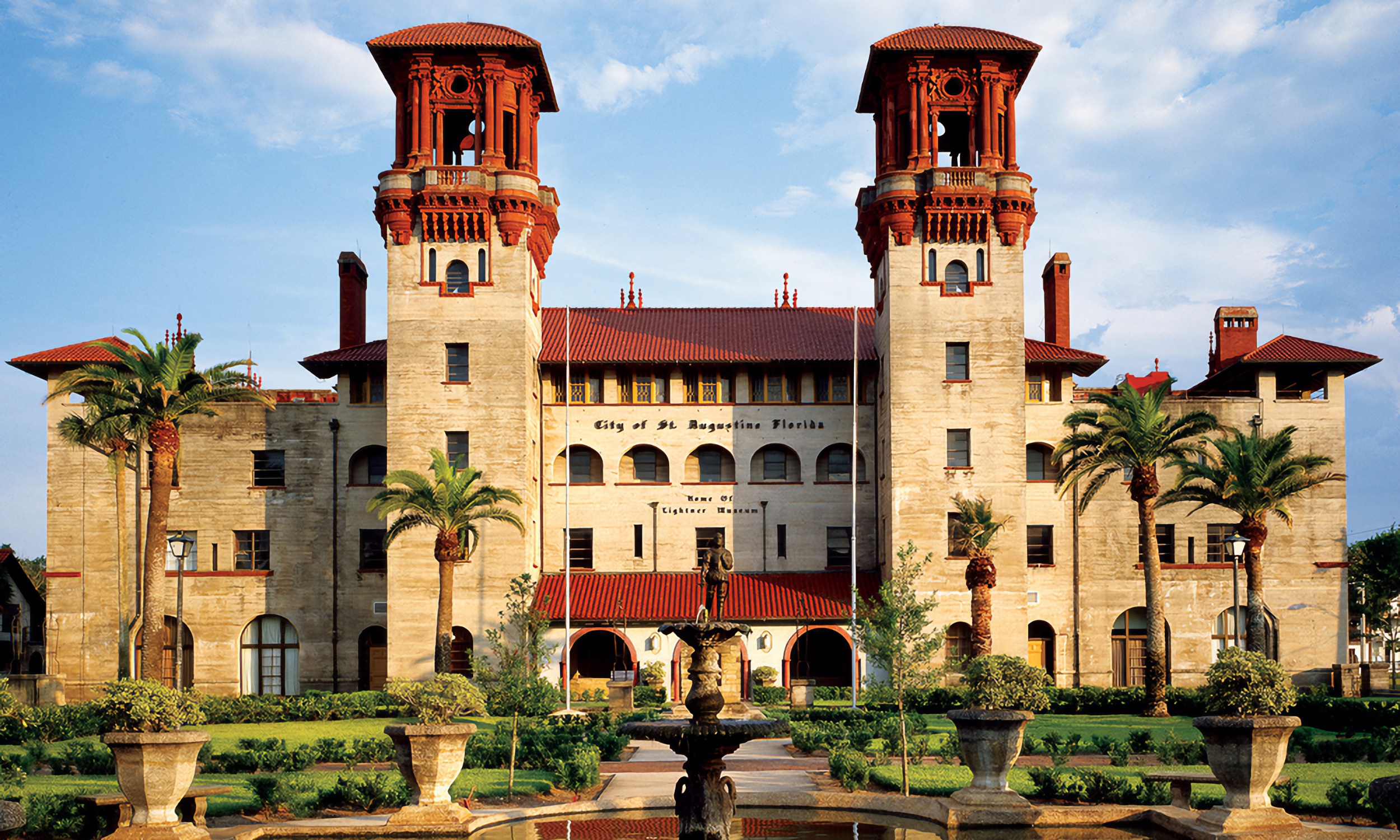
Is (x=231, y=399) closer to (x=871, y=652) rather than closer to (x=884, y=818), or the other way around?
(x=871, y=652)

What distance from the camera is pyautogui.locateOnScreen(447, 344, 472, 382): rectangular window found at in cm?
4741

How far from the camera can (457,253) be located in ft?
157

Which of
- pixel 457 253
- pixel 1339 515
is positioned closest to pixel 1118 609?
pixel 1339 515

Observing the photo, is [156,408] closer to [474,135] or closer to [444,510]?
[444,510]

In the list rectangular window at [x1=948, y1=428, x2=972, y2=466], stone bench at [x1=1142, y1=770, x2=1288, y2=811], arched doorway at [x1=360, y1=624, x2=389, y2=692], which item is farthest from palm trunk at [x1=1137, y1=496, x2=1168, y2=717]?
arched doorway at [x1=360, y1=624, x2=389, y2=692]

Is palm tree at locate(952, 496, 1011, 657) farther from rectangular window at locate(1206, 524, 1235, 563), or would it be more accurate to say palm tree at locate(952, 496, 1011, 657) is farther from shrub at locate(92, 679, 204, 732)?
shrub at locate(92, 679, 204, 732)

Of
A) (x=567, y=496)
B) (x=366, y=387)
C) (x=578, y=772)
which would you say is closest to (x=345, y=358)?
(x=366, y=387)

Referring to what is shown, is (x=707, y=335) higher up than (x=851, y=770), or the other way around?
(x=707, y=335)

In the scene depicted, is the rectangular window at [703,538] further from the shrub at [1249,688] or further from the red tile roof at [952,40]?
the shrub at [1249,688]

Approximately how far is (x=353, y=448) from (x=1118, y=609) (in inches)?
1251

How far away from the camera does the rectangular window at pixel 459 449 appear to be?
46.6 m

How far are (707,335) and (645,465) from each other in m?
6.42

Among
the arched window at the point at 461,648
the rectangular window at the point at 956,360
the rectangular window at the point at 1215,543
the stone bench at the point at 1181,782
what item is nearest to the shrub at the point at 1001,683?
the stone bench at the point at 1181,782

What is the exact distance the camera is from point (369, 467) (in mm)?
50656
